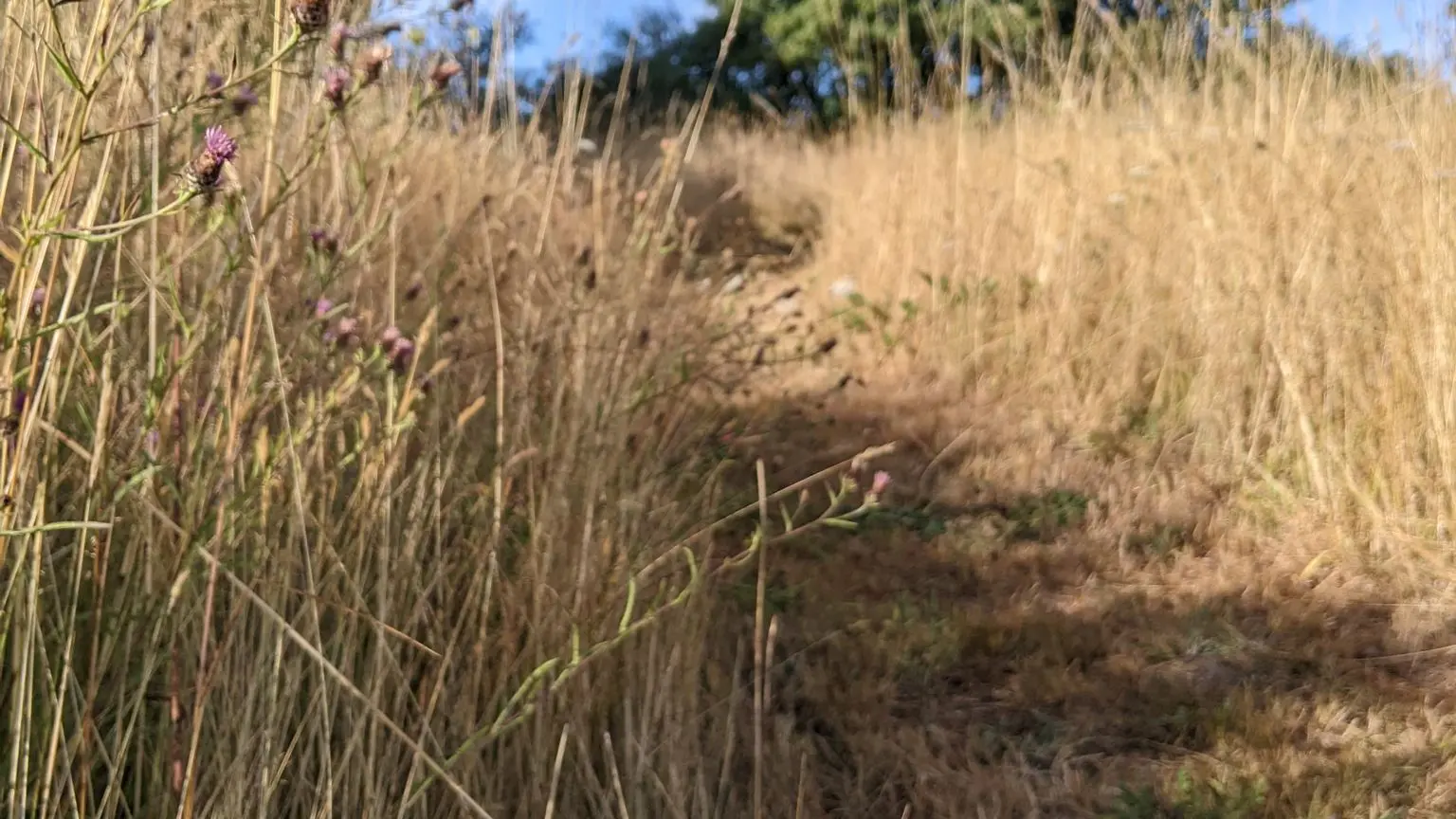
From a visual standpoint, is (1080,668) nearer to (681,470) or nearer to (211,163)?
(681,470)

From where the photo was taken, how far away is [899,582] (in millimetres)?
2637

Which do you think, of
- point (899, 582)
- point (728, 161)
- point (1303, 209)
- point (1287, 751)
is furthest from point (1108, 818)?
point (728, 161)

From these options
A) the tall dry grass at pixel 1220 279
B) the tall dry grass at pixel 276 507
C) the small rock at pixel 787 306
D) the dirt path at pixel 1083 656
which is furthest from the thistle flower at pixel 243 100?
the small rock at pixel 787 306

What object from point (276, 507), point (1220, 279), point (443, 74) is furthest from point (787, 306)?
point (276, 507)

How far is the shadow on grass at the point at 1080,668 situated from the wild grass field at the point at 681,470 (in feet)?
0.04

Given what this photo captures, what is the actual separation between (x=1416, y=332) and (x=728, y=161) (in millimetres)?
6035

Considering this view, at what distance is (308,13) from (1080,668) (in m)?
2.02

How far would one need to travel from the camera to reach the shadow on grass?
72.7 inches

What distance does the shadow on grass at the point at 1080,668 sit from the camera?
6.06 ft

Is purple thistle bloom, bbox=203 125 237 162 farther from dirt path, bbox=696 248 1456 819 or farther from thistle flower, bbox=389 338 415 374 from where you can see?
dirt path, bbox=696 248 1456 819

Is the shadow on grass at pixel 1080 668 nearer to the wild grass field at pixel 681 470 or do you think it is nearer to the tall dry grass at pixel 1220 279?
the wild grass field at pixel 681 470

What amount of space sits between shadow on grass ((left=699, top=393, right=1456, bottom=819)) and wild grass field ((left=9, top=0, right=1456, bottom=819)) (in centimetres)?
1

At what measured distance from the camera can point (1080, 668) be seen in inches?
89.8

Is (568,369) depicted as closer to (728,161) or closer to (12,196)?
(12,196)
